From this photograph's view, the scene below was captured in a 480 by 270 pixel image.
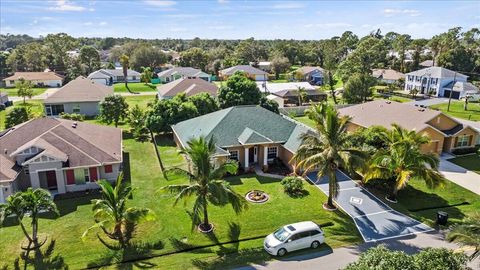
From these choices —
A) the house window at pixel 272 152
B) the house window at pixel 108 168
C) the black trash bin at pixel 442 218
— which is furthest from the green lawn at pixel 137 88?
the black trash bin at pixel 442 218

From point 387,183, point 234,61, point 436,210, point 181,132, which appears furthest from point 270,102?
point 234,61

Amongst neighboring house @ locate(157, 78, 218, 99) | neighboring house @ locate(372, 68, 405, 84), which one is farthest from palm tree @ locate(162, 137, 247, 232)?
neighboring house @ locate(372, 68, 405, 84)

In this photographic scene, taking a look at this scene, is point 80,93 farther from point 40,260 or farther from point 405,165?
point 405,165

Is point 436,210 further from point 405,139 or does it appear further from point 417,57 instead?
point 417,57

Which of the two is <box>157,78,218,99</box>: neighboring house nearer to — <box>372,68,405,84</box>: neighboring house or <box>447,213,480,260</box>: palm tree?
<box>447,213,480,260</box>: palm tree

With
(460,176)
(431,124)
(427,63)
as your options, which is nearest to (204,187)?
(460,176)
